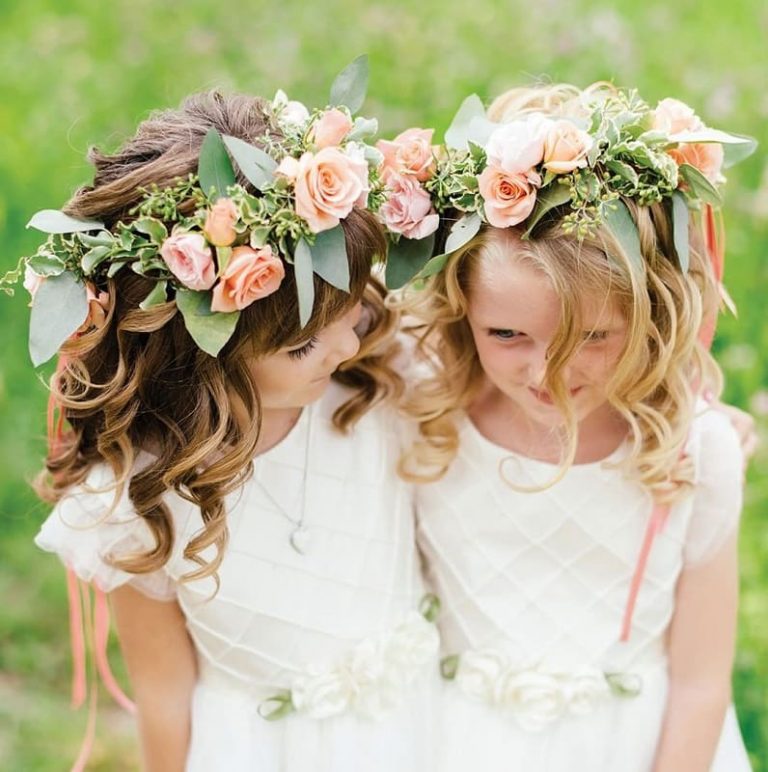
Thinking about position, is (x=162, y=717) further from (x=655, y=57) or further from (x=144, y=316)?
(x=655, y=57)

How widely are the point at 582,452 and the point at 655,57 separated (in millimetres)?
2525

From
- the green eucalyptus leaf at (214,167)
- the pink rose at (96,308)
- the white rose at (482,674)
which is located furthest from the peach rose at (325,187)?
the white rose at (482,674)

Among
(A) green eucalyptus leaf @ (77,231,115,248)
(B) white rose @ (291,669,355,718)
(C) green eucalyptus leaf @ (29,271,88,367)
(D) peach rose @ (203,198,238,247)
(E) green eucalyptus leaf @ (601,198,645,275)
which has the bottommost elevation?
(B) white rose @ (291,669,355,718)

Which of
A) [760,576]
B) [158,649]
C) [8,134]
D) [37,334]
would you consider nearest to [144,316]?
[37,334]

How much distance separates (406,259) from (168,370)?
42 cm

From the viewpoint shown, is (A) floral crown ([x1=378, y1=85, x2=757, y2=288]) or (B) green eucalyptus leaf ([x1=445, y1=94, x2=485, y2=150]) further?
(B) green eucalyptus leaf ([x1=445, y1=94, x2=485, y2=150])

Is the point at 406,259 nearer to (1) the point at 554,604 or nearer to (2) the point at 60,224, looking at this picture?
(2) the point at 60,224

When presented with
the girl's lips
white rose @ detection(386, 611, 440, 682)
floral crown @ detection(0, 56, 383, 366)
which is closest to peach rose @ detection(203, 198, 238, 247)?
floral crown @ detection(0, 56, 383, 366)

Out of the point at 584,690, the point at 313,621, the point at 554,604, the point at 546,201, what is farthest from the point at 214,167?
the point at 584,690

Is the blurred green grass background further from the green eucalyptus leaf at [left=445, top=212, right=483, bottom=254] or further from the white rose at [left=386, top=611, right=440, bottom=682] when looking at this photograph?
the green eucalyptus leaf at [left=445, top=212, right=483, bottom=254]

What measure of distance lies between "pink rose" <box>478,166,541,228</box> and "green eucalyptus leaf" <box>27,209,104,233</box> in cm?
57

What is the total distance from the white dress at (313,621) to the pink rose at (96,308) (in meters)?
0.43

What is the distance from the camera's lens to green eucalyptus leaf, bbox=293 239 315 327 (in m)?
1.56

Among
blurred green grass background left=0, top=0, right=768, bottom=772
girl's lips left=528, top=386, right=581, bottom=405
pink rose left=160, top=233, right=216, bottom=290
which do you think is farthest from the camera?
blurred green grass background left=0, top=0, right=768, bottom=772
